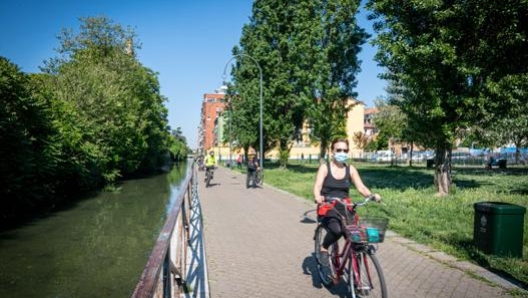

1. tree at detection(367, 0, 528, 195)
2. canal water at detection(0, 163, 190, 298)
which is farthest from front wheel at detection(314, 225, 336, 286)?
tree at detection(367, 0, 528, 195)

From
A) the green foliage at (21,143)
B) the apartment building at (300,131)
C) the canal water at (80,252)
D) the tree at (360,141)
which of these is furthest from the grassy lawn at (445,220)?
the tree at (360,141)

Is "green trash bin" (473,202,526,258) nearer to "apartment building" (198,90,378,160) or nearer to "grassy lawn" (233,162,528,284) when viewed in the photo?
"grassy lawn" (233,162,528,284)

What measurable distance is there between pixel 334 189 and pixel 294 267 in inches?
76.3

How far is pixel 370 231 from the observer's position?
14.3 feet

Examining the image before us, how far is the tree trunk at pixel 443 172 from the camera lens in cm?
1569

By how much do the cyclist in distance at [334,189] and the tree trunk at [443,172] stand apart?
1147cm

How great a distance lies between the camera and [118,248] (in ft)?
34.9

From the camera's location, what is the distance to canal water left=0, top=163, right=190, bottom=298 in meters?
7.59

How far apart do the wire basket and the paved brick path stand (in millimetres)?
1222

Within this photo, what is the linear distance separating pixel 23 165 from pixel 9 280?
8433mm

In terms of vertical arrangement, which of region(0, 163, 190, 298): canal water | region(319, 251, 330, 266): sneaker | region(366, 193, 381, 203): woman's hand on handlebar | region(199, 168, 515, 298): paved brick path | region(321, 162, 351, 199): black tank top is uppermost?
region(321, 162, 351, 199): black tank top

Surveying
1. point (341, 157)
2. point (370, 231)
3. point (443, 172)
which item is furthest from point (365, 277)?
point (443, 172)

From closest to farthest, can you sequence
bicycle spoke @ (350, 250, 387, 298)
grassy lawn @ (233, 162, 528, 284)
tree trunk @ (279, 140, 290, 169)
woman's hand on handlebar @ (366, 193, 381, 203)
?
bicycle spoke @ (350, 250, 387, 298), woman's hand on handlebar @ (366, 193, 381, 203), grassy lawn @ (233, 162, 528, 284), tree trunk @ (279, 140, 290, 169)

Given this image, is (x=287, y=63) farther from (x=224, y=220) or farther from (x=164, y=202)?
(x=224, y=220)
